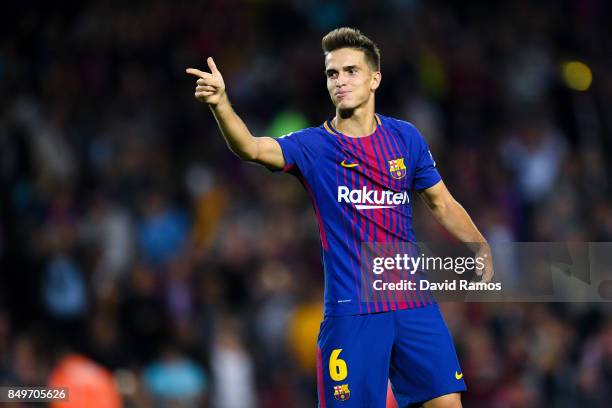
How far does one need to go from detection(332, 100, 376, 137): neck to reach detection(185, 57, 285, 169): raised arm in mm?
432

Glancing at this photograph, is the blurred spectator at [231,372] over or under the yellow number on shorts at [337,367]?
over

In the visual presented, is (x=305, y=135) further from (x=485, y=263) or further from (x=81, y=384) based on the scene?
(x=81, y=384)

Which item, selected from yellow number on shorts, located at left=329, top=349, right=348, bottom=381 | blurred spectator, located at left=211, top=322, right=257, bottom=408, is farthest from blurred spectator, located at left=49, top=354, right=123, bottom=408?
yellow number on shorts, located at left=329, top=349, right=348, bottom=381

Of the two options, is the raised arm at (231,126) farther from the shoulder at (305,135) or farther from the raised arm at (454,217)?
the raised arm at (454,217)

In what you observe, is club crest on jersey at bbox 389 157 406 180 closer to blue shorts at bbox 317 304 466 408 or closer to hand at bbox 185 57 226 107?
Result: blue shorts at bbox 317 304 466 408

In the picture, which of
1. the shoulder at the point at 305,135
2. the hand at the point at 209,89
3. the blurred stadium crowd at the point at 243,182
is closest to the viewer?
the hand at the point at 209,89

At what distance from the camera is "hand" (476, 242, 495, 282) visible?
20.7 feet

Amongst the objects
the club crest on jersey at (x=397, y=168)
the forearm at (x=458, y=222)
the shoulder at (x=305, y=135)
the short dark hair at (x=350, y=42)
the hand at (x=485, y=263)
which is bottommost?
the hand at (x=485, y=263)

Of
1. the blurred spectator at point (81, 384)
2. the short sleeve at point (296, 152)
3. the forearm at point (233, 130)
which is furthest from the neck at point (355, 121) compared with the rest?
the blurred spectator at point (81, 384)

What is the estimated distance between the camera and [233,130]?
18.8 ft

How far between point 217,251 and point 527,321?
3.29m

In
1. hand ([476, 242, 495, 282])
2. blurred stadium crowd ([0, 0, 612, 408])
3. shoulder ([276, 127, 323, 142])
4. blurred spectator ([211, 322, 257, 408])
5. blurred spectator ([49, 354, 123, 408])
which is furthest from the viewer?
blurred spectator ([211, 322, 257, 408])

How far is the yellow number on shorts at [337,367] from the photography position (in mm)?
6000

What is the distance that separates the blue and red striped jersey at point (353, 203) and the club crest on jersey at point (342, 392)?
1.21 feet
